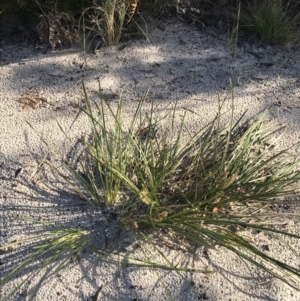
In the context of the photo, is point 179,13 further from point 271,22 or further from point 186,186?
point 186,186

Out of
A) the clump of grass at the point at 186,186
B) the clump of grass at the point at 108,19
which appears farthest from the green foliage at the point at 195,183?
the clump of grass at the point at 108,19

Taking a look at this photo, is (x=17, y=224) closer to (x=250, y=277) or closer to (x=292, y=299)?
(x=250, y=277)

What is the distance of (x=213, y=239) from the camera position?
2.12 metres

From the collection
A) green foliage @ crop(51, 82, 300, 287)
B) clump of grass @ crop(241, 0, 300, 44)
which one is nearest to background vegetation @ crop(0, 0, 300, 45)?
clump of grass @ crop(241, 0, 300, 44)

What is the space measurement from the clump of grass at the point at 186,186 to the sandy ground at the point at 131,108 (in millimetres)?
72

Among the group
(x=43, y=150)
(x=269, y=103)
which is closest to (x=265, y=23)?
(x=269, y=103)

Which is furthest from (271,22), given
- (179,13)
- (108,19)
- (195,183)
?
(195,183)

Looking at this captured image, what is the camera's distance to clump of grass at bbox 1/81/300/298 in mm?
2156

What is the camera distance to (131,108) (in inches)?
109

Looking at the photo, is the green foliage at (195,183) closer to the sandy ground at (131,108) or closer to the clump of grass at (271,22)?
the sandy ground at (131,108)

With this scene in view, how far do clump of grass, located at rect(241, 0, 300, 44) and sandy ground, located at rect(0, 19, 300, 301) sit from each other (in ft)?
0.26

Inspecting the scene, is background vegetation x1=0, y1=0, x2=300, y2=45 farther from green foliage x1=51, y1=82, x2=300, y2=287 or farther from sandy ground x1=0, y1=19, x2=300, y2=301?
green foliage x1=51, y1=82, x2=300, y2=287

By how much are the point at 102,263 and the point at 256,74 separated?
4.81 ft

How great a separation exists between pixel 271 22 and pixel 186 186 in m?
1.28
